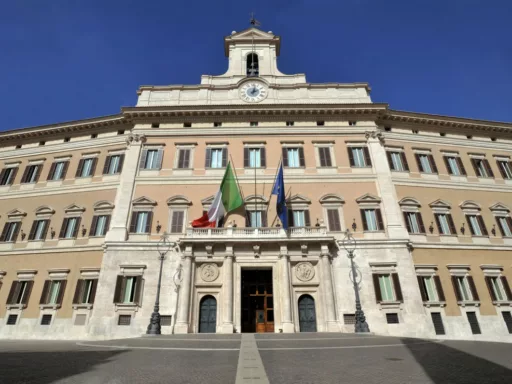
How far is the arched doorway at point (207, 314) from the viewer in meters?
18.0

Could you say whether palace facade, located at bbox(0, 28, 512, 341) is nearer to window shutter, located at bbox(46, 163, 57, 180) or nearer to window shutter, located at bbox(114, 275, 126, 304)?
window shutter, located at bbox(114, 275, 126, 304)

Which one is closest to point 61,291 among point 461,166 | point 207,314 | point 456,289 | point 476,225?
point 207,314

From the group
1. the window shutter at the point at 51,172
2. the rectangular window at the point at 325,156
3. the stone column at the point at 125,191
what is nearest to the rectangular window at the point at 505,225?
the rectangular window at the point at 325,156

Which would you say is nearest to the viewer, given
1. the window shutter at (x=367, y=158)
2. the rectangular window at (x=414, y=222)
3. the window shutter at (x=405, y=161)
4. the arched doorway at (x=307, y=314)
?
the arched doorway at (x=307, y=314)

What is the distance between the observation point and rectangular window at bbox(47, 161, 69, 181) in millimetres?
24342

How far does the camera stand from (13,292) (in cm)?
2009

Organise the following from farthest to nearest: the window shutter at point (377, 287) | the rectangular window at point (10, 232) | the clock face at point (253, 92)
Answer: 1. the clock face at point (253, 92)
2. the rectangular window at point (10, 232)
3. the window shutter at point (377, 287)

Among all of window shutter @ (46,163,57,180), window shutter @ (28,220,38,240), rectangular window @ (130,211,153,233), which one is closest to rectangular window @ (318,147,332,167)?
rectangular window @ (130,211,153,233)

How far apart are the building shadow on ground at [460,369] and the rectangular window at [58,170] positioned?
1026 inches

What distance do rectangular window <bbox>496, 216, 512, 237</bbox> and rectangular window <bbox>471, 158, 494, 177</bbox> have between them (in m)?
3.74

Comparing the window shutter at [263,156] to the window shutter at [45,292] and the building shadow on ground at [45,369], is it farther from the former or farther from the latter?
the building shadow on ground at [45,369]

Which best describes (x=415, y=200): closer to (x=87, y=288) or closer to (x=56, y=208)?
(x=87, y=288)

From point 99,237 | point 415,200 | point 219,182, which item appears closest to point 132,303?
point 99,237

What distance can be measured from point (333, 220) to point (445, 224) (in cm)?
790
